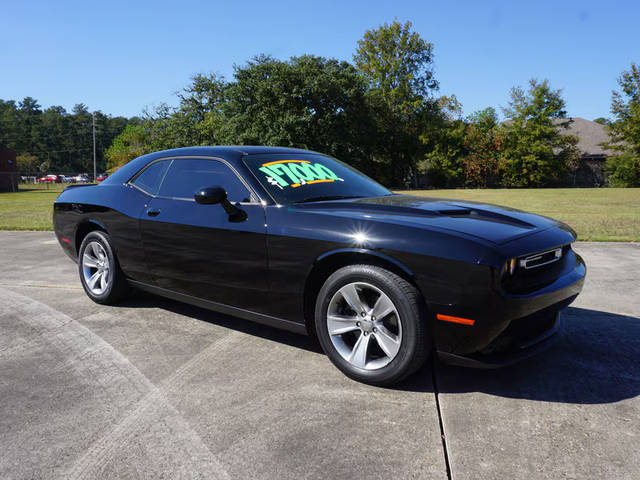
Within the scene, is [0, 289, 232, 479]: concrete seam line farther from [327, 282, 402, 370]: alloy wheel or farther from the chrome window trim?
the chrome window trim

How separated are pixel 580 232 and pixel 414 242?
8.17m

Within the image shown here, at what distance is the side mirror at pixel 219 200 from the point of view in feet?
10.5

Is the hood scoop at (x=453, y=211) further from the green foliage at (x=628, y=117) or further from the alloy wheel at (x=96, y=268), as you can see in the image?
the green foliage at (x=628, y=117)

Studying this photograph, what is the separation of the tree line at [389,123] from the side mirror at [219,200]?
3296 centimetres

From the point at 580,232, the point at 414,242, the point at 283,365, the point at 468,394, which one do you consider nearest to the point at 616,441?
the point at 468,394

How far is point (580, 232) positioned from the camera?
9.26m

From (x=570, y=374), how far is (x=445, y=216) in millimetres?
1257

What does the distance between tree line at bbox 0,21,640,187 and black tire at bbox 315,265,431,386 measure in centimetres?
3365

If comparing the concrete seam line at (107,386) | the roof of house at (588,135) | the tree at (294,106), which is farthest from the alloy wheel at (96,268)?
the roof of house at (588,135)

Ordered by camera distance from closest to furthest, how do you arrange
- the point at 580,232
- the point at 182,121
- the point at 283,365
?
the point at 283,365 < the point at 580,232 < the point at 182,121

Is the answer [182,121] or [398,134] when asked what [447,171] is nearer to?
[398,134]

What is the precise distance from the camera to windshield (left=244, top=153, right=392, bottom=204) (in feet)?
10.9

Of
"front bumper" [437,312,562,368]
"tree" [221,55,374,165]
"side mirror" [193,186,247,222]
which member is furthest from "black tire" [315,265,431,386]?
"tree" [221,55,374,165]

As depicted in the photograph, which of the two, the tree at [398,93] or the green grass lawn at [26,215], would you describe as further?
the tree at [398,93]
